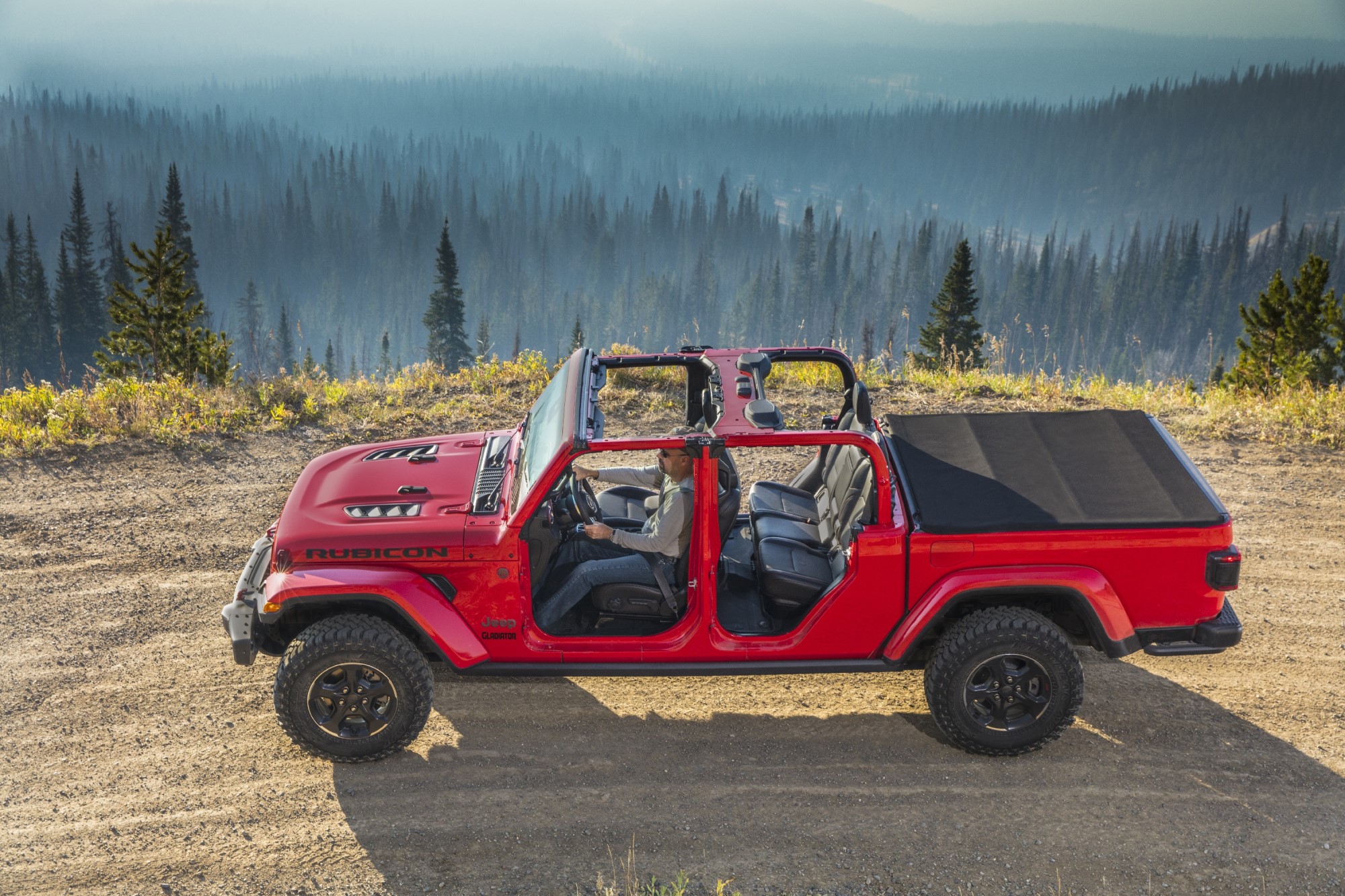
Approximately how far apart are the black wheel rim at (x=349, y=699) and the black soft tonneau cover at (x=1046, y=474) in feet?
10.6

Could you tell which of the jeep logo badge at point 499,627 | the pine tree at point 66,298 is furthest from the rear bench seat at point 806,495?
the pine tree at point 66,298

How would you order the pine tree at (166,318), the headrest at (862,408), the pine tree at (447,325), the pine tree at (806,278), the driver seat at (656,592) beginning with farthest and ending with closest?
the pine tree at (806,278)
the pine tree at (447,325)
the pine tree at (166,318)
the headrest at (862,408)
the driver seat at (656,592)

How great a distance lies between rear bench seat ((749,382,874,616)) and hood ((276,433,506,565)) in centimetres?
194

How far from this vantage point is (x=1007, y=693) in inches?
205

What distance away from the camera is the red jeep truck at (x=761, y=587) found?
16.4 ft

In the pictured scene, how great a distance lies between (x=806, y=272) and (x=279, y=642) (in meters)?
180

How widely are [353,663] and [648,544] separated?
1.79m

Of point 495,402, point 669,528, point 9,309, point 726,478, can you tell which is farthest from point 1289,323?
point 9,309

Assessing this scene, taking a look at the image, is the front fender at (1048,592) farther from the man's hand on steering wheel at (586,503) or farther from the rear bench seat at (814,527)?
the man's hand on steering wheel at (586,503)

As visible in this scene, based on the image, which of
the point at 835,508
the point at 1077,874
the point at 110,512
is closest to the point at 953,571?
the point at 835,508

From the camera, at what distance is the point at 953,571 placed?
16.8 ft

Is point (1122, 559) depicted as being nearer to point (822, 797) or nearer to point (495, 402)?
point (822, 797)

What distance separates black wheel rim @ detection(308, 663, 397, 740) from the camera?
5.08 meters

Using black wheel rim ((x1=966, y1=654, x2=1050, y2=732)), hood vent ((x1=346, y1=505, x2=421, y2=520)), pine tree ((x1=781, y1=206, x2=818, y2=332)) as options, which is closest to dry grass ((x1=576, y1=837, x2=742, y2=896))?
black wheel rim ((x1=966, y1=654, x2=1050, y2=732))
